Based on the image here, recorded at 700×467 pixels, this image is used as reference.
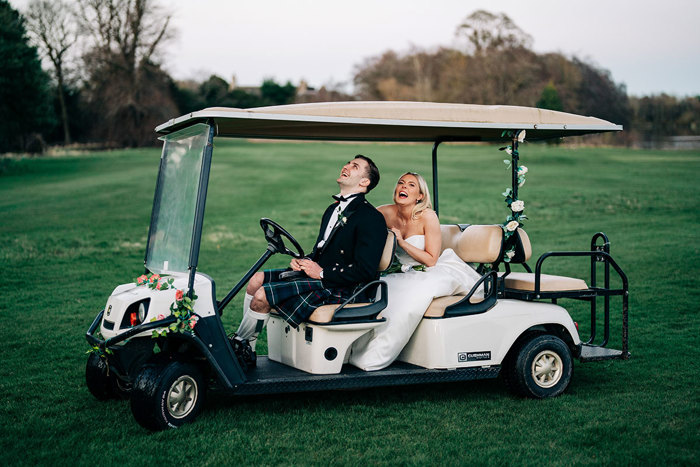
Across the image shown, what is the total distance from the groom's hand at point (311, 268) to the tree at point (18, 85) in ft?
107

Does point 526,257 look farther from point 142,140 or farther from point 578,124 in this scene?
point 142,140

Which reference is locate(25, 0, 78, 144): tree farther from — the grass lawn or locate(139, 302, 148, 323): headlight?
locate(139, 302, 148, 323): headlight

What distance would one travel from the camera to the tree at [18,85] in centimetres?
3309

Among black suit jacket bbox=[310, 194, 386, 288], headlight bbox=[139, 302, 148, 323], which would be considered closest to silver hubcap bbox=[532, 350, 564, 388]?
black suit jacket bbox=[310, 194, 386, 288]

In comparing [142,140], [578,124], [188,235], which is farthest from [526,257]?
[142,140]

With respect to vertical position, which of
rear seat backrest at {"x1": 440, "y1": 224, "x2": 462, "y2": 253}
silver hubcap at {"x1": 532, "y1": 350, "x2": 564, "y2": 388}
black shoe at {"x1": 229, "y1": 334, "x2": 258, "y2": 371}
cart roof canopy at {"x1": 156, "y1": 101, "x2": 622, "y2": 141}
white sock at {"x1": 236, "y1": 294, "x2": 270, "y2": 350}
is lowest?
silver hubcap at {"x1": 532, "y1": 350, "x2": 564, "y2": 388}

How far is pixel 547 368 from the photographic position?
504 cm

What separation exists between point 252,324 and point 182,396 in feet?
2.14

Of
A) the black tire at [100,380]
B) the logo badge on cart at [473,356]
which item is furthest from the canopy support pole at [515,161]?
the black tire at [100,380]

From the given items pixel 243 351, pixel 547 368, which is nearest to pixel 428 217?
pixel 547 368

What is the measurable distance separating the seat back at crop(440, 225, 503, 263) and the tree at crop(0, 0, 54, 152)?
32.4 metres

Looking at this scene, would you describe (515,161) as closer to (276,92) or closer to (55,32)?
(55,32)

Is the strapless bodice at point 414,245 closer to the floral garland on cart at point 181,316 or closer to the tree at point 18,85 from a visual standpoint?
the floral garland on cart at point 181,316

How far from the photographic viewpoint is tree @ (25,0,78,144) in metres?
42.6
